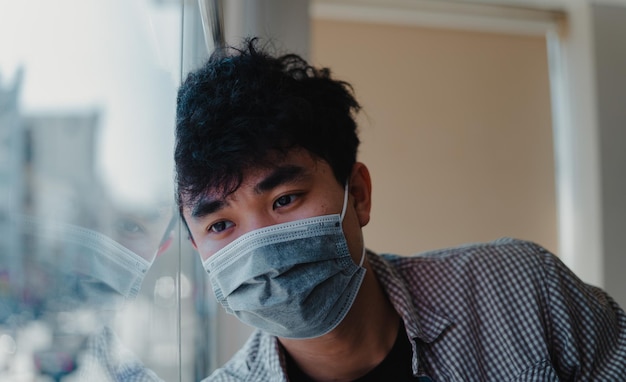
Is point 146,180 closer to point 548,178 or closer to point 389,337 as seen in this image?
point 389,337

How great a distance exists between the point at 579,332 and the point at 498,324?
12cm

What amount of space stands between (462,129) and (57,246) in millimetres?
2431

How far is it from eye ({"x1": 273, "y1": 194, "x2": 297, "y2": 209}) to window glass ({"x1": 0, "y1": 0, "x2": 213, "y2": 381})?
0.59 feet

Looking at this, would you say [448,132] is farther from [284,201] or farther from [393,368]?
[284,201]

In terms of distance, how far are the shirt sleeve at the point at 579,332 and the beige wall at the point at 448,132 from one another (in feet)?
5.07

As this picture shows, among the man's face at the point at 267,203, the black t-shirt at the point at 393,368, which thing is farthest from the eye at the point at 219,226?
the black t-shirt at the point at 393,368

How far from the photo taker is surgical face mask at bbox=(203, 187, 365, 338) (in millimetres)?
816

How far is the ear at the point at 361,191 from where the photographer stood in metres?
0.99

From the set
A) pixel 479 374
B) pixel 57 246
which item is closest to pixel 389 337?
pixel 479 374

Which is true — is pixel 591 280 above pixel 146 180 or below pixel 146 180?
below

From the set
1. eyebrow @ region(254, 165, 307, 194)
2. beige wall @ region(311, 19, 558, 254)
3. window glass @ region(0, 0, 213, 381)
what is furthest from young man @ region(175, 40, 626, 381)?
beige wall @ region(311, 19, 558, 254)

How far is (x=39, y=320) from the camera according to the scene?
359 mm

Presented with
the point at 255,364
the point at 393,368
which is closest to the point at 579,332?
the point at 393,368

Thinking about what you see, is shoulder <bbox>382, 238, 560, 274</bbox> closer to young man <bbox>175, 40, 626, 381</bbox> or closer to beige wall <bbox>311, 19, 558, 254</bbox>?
young man <bbox>175, 40, 626, 381</bbox>
